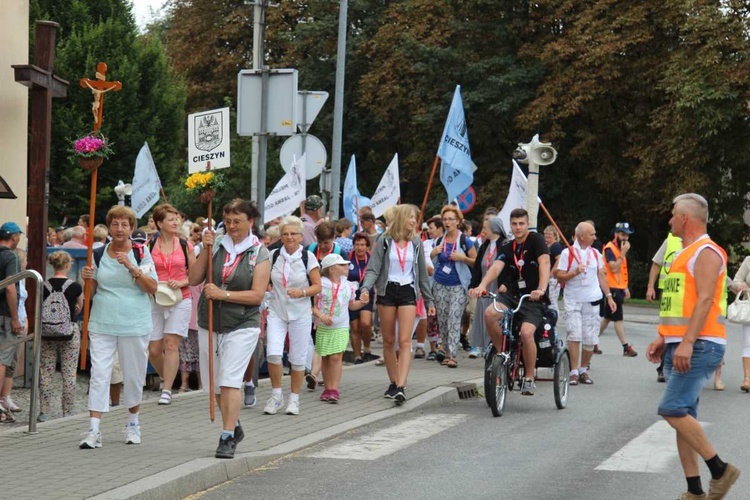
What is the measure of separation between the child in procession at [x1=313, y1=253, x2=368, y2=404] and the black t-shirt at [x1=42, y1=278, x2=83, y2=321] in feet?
7.26

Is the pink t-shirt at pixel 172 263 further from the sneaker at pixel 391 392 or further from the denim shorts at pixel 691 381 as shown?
the denim shorts at pixel 691 381

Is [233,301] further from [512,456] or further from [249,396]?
[249,396]

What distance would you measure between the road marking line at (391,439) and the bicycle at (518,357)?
1.62 feet

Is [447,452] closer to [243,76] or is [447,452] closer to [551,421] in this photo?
[551,421]

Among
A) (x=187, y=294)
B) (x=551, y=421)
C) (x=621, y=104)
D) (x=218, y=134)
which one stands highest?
(x=621, y=104)

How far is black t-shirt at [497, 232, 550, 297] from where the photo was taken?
12523 mm

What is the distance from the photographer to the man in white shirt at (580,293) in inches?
592

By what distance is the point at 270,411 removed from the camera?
11.7 metres

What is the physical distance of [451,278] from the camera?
1688cm

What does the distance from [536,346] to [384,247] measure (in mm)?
1768

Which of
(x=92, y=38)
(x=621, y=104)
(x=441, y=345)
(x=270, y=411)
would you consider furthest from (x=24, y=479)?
(x=621, y=104)

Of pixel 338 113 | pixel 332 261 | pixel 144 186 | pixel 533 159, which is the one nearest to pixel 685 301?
pixel 332 261

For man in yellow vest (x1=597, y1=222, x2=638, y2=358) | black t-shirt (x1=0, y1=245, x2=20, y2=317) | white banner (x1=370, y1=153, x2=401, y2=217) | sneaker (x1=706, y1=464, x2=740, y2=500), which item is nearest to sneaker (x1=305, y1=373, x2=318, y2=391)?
black t-shirt (x1=0, y1=245, x2=20, y2=317)

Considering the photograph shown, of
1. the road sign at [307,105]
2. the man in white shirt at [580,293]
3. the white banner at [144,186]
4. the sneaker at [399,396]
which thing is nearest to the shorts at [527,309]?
the sneaker at [399,396]
